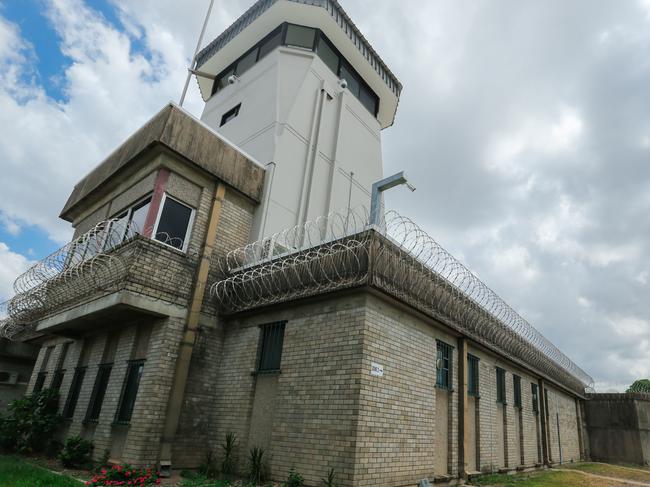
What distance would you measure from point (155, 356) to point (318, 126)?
8752mm

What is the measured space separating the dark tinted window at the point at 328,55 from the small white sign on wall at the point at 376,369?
1157cm

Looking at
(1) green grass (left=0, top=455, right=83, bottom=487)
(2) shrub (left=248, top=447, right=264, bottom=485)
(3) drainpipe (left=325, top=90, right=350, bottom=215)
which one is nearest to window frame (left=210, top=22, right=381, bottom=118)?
(3) drainpipe (left=325, top=90, right=350, bottom=215)

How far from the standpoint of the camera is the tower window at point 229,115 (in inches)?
590

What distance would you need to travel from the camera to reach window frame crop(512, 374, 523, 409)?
1360 cm

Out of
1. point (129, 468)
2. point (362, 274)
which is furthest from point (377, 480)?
point (129, 468)

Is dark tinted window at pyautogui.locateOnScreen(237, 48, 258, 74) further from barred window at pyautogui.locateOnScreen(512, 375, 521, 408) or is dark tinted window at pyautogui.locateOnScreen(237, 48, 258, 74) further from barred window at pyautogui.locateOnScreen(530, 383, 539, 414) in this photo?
barred window at pyautogui.locateOnScreen(530, 383, 539, 414)

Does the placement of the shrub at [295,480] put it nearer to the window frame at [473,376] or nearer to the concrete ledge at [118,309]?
the concrete ledge at [118,309]

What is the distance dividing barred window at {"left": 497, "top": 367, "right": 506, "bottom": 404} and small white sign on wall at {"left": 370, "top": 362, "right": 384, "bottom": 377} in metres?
6.69

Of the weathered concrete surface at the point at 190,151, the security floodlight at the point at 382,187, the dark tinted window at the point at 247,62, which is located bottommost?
the security floodlight at the point at 382,187

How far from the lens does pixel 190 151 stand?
33.1 feet

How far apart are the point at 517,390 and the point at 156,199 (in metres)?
12.3

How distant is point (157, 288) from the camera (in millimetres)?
8914

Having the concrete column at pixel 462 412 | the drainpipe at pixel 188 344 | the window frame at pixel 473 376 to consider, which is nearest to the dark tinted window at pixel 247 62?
the drainpipe at pixel 188 344

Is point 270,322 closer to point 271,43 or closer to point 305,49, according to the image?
point 305,49
